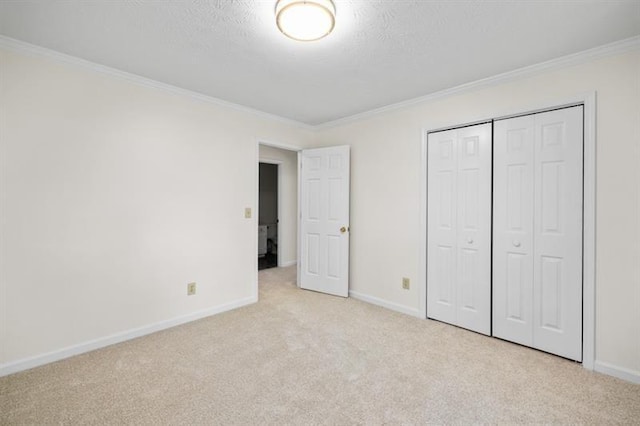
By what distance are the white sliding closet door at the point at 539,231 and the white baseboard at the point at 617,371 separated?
129mm

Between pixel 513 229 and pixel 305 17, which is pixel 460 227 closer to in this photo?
pixel 513 229

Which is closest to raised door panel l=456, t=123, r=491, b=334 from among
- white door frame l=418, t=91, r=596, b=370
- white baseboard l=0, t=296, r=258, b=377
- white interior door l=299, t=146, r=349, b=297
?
white door frame l=418, t=91, r=596, b=370

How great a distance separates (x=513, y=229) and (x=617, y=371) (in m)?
1.18

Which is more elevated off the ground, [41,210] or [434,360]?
[41,210]

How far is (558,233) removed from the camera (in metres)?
2.37

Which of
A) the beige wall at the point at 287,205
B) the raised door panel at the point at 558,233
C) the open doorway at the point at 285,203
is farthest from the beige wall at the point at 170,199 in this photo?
the beige wall at the point at 287,205

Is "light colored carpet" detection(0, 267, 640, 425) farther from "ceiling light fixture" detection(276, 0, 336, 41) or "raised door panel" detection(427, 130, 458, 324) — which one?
"ceiling light fixture" detection(276, 0, 336, 41)

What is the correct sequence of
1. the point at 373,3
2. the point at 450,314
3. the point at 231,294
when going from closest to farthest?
the point at 373,3
the point at 450,314
the point at 231,294

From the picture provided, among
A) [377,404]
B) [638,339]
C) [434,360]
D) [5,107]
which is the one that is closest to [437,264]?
[434,360]

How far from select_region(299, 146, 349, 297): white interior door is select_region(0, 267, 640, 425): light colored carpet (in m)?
1.13

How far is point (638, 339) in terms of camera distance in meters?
2.03

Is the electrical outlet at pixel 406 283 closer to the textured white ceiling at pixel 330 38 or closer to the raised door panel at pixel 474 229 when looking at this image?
the raised door panel at pixel 474 229

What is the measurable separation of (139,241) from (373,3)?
2686mm

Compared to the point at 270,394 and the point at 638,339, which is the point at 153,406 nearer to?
the point at 270,394
